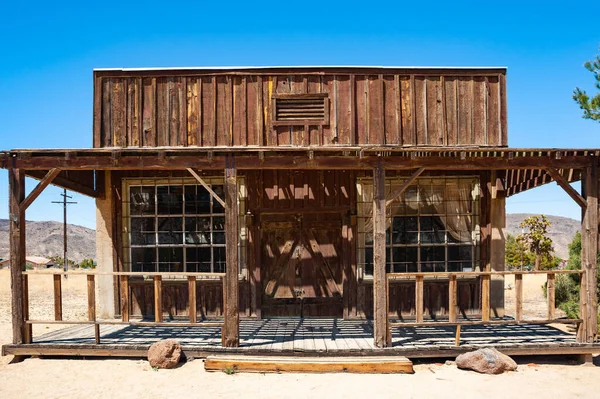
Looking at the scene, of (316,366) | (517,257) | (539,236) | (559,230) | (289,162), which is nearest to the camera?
(316,366)

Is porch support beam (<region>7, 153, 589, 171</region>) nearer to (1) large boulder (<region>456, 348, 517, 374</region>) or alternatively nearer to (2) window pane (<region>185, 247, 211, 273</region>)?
(2) window pane (<region>185, 247, 211, 273</region>)

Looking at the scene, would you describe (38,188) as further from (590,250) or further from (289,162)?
(590,250)

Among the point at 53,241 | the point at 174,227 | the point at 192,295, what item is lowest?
the point at 53,241

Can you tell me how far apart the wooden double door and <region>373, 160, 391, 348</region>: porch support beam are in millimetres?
2344

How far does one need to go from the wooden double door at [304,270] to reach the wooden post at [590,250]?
4435mm

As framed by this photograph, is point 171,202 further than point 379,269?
Yes

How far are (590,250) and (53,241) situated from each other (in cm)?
7658

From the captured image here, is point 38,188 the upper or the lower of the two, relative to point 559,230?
upper

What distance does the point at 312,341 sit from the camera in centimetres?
802

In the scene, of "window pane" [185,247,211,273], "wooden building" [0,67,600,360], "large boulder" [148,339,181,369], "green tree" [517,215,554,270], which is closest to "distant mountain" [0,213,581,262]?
"green tree" [517,215,554,270]

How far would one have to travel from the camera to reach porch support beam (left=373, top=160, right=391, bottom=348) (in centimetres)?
769

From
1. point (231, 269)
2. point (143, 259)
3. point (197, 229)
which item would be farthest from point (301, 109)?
point (143, 259)

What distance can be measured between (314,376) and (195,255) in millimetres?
4145

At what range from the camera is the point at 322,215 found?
1015cm
